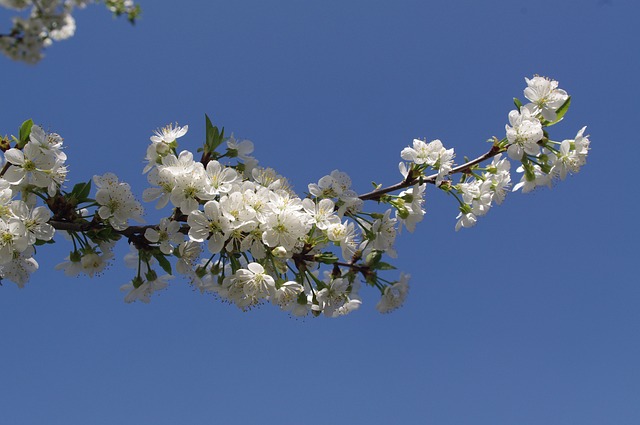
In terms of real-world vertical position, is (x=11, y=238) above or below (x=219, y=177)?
below

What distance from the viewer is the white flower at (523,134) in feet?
10.4

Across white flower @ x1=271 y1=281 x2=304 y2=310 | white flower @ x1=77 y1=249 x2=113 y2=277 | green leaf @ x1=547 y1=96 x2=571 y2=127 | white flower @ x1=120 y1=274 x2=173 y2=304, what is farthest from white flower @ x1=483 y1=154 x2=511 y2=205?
white flower @ x1=77 y1=249 x2=113 y2=277

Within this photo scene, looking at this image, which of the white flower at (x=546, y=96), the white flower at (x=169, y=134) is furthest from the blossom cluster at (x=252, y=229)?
the white flower at (x=546, y=96)

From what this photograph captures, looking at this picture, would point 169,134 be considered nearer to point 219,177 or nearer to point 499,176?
point 219,177

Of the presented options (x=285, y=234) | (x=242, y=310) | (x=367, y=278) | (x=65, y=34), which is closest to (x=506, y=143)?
(x=367, y=278)

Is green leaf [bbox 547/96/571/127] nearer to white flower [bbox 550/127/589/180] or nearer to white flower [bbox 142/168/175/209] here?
white flower [bbox 550/127/589/180]

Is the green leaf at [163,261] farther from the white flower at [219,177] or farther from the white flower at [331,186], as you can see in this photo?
the white flower at [331,186]

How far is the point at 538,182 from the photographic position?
3432 mm

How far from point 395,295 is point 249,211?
48.1 inches

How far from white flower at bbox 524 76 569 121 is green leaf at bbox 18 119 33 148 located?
275 centimetres

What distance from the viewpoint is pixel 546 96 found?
330 cm

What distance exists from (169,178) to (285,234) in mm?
623

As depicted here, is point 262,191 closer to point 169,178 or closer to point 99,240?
point 169,178

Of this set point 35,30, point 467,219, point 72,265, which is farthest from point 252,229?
point 35,30
